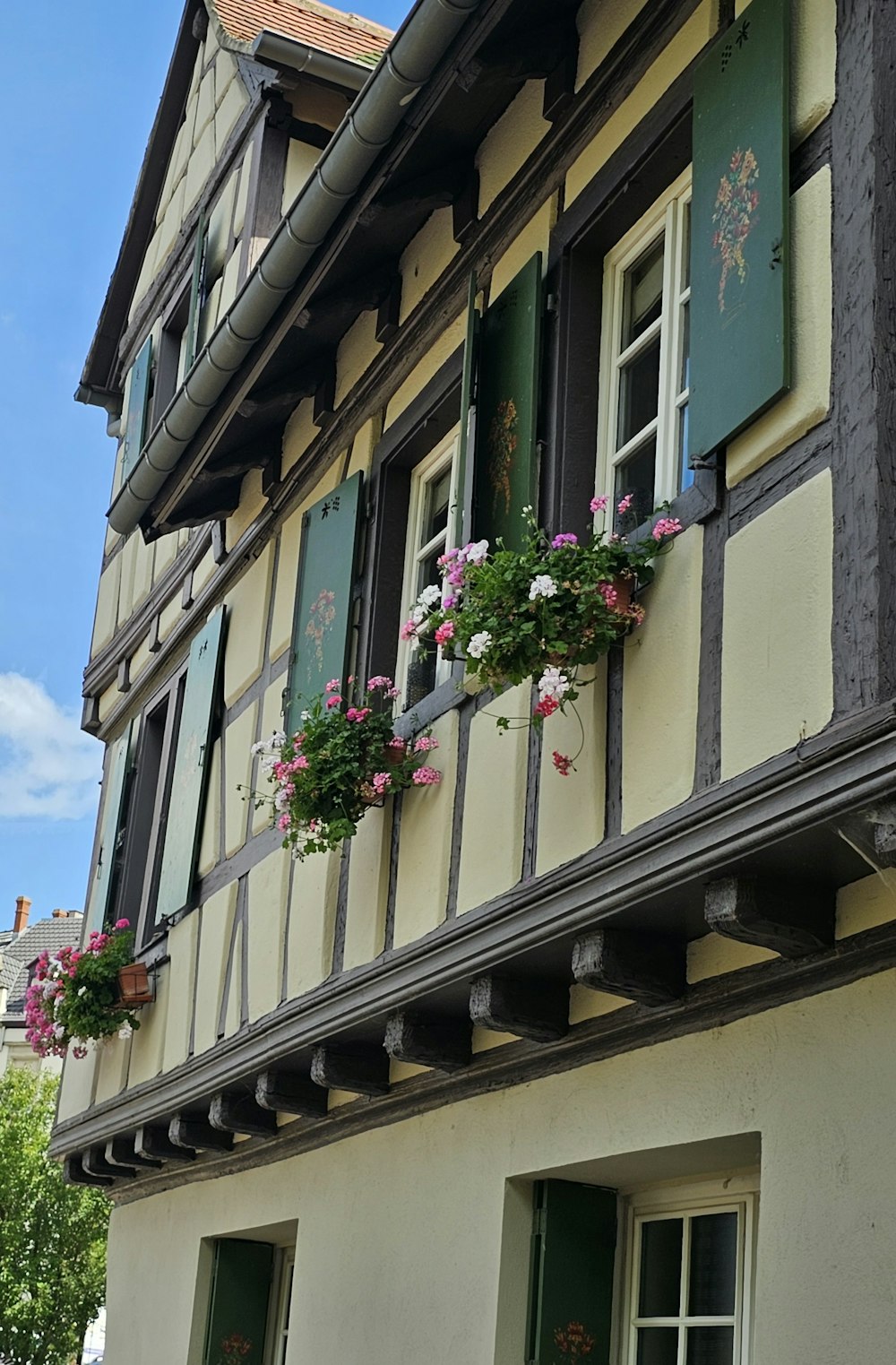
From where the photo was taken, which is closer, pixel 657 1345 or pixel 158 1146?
pixel 657 1345

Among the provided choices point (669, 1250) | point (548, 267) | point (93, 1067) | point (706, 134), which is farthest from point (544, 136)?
point (93, 1067)

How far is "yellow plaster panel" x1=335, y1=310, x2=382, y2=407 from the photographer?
7055mm

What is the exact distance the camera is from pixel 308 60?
8.53 meters

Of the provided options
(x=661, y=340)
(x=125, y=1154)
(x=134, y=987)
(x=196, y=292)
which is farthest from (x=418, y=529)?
(x=125, y=1154)

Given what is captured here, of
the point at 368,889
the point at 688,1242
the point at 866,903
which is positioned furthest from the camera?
the point at 368,889

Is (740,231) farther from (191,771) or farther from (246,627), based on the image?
(191,771)

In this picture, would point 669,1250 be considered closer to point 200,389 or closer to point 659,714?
point 659,714

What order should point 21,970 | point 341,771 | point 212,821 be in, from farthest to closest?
point 21,970
point 212,821
point 341,771

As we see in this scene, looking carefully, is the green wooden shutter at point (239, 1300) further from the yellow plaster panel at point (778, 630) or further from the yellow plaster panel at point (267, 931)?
the yellow plaster panel at point (778, 630)

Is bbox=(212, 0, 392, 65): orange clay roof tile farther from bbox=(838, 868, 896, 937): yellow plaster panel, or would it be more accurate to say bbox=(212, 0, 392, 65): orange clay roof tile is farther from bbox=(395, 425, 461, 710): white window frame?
bbox=(838, 868, 896, 937): yellow plaster panel

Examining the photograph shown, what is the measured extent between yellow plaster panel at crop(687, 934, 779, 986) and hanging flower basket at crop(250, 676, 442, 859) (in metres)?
1.42

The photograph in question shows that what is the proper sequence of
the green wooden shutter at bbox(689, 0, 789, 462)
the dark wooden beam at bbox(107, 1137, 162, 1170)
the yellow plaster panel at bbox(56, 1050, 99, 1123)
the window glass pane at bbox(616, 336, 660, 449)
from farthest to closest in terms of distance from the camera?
the yellow plaster panel at bbox(56, 1050, 99, 1123) < the dark wooden beam at bbox(107, 1137, 162, 1170) < the window glass pane at bbox(616, 336, 660, 449) < the green wooden shutter at bbox(689, 0, 789, 462)

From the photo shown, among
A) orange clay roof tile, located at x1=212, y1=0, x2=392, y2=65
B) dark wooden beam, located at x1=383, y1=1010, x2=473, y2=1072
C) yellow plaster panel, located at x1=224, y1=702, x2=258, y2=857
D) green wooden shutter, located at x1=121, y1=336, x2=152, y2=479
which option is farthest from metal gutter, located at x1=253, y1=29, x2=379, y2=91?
dark wooden beam, located at x1=383, y1=1010, x2=473, y2=1072

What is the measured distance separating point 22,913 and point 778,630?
5124cm
